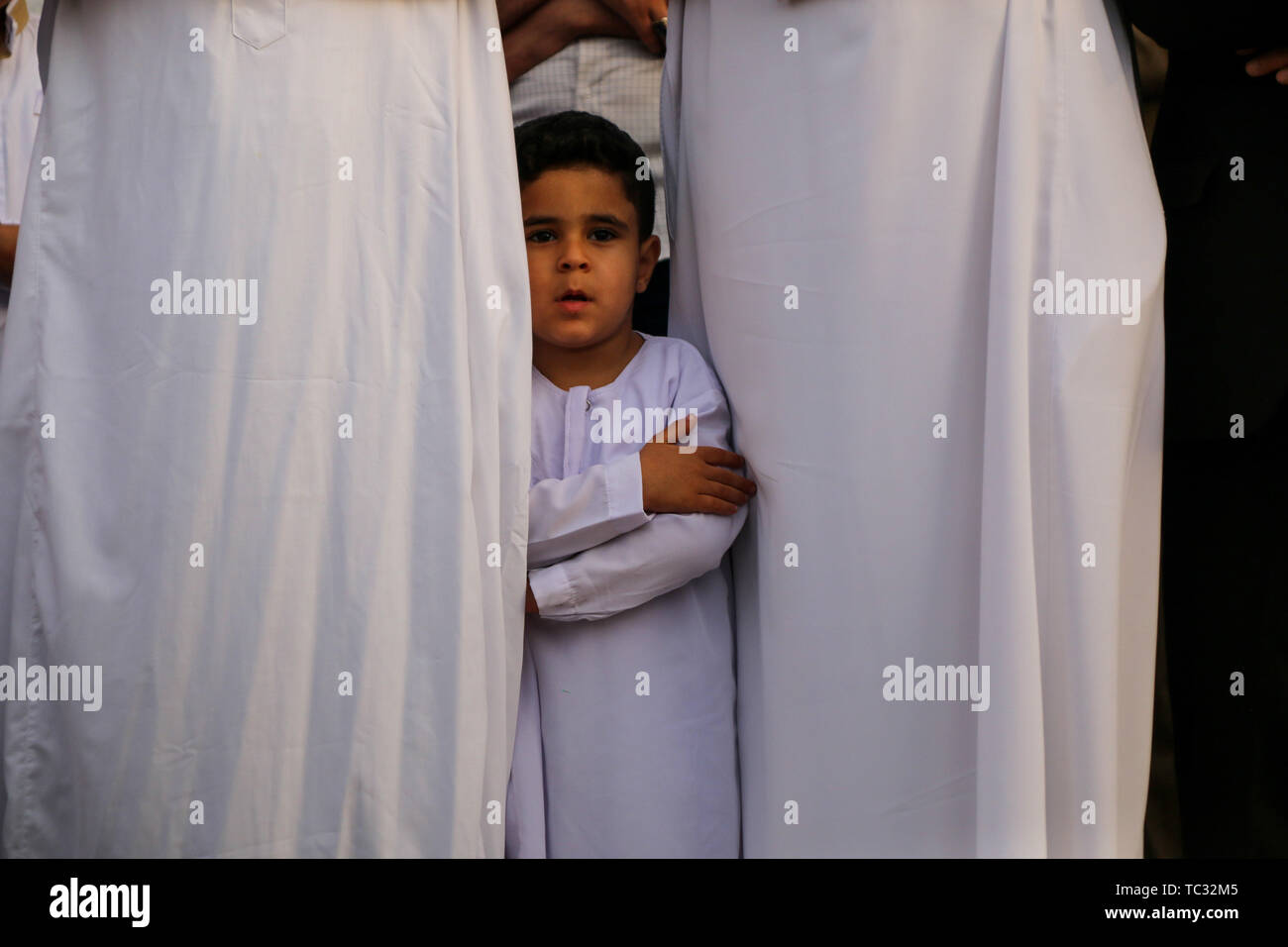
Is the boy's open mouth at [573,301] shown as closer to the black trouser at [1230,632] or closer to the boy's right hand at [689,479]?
Answer: the boy's right hand at [689,479]

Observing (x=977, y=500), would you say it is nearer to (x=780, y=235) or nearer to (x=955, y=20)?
(x=780, y=235)

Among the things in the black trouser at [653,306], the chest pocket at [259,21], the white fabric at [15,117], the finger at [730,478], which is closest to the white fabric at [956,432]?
the finger at [730,478]

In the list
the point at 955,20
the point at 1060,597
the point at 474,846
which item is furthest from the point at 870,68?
the point at 474,846

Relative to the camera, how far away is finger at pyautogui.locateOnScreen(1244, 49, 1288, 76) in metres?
1.82

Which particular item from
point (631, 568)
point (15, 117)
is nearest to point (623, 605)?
point (631, 568)

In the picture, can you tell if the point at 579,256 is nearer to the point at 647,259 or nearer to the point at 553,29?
the point at 647,259

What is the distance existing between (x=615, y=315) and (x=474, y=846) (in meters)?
0.82

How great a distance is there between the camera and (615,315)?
2.10m

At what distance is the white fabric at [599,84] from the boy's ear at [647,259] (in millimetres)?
51

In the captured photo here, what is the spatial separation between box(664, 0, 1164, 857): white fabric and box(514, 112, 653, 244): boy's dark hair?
0.32 m

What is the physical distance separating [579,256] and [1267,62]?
0.99 meters

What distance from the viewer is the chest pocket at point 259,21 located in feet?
5.96
